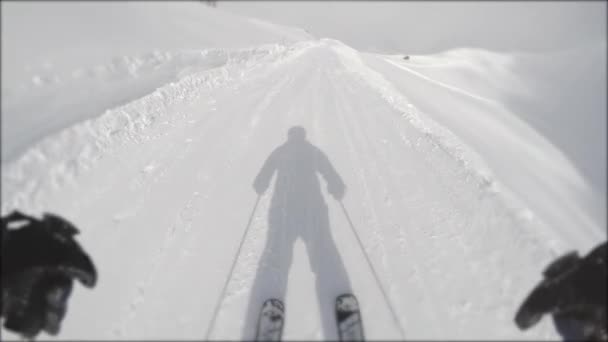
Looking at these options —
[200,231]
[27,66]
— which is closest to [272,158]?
[200,231]

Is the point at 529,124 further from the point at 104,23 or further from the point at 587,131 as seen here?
the point at 104,23

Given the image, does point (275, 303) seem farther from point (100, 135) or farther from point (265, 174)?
point (100, 135)

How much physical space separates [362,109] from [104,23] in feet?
17.8

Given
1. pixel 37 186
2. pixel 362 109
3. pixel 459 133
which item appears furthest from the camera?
pixel 362 109

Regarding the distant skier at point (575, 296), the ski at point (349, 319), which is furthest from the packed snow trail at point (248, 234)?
the distant skier at point (575, 296)

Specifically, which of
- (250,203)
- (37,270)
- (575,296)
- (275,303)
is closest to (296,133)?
(250,203)

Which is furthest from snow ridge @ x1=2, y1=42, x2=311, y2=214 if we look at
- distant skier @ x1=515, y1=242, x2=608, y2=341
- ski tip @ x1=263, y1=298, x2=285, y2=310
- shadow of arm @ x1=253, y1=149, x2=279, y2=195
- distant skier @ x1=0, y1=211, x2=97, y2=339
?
distant skier @ x1=515, y1=242, x2=608, y2=341

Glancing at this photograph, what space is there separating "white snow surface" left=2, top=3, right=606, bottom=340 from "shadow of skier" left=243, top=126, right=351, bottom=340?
2 centimetres

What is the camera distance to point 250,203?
412 cm

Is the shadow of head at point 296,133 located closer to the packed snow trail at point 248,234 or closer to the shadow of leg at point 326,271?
the packed snow trail at point 248,234

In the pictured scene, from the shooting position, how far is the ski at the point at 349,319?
9.25 feet

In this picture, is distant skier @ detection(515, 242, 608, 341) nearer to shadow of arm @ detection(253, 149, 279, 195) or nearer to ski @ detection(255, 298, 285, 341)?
ski @ detection(255, 298, 285, 341)

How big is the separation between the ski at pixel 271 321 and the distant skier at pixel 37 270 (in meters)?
1.51

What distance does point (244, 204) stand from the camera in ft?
13.5
